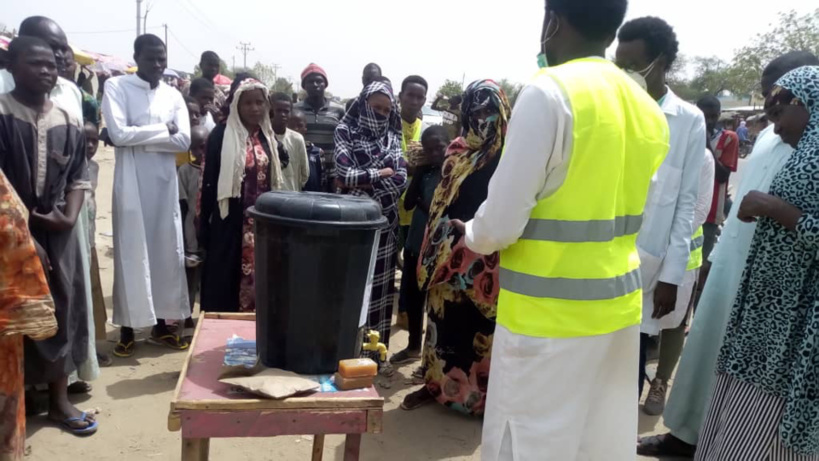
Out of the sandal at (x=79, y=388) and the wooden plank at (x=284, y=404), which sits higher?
the wooden plank at (x=284, y=404)

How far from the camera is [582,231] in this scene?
5.63ft

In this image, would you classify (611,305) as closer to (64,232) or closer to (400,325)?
(64,232)

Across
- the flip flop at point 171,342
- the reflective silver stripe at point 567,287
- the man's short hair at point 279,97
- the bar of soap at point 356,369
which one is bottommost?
the flip flop at point 171,342

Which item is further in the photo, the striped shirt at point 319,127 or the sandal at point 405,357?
the striped shirt at point 319,127

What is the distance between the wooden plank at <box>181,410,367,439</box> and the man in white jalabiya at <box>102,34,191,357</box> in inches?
105

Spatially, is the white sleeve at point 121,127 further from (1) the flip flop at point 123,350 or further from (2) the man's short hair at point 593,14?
(2) the man's short hair at point 593,14

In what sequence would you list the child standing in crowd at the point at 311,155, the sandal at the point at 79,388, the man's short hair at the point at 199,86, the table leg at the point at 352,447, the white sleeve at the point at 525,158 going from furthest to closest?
the man's short hair at the point at 199,86 < the child standing in crowd at the point at 311,155 < the sandal at the point at 79,388 < the table leg at the point at 352,447 < the white sleeve at the point at 525,158

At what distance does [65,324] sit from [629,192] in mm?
2792

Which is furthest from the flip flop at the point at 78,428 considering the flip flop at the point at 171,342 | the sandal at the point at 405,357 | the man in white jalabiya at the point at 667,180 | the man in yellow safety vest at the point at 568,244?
the man in white jalabiya at the point at 667,180

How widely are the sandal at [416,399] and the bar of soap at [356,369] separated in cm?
188

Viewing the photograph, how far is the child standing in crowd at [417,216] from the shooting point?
13.9 ft

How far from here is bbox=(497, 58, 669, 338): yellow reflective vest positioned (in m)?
1.70

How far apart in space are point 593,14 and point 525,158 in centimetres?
49

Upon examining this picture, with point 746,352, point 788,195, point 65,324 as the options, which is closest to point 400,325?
point 65,324
